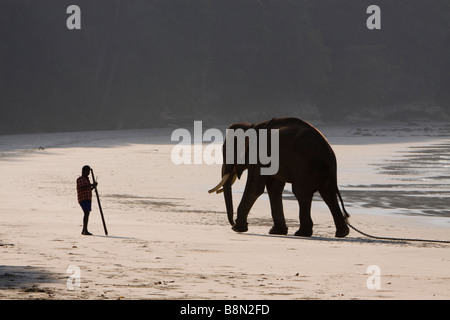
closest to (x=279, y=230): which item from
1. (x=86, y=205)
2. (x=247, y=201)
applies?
(x=247, y=201)

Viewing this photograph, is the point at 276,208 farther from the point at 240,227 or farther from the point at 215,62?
the point at 215,62

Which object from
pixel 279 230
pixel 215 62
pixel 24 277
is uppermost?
pixel 215 62

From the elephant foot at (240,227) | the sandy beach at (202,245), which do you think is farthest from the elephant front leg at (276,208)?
the elephant foot at (240,227)

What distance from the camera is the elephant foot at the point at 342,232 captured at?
13.8 meters

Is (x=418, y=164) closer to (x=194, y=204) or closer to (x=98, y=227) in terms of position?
(x=194, y=204)

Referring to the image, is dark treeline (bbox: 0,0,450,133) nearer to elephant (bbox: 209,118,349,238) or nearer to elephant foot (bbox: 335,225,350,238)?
elephant (bbox: 209,118,349,238)

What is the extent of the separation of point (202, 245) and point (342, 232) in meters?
2.82

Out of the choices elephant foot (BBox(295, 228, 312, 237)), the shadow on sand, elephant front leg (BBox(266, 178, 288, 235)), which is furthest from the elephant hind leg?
the shadow on sand

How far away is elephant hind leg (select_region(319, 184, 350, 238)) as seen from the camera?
1385 centimetres

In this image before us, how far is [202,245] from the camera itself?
467 inches

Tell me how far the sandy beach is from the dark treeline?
5057cm
